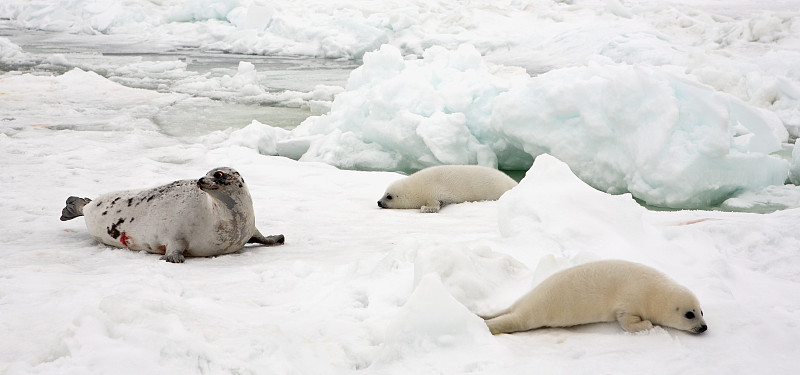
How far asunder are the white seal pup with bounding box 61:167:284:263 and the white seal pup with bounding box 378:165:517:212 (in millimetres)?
1497

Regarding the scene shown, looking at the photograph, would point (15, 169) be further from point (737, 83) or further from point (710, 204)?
point (737, 83)

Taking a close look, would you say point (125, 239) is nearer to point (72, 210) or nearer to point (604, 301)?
point (72, 210)

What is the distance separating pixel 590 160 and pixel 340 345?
4.44m

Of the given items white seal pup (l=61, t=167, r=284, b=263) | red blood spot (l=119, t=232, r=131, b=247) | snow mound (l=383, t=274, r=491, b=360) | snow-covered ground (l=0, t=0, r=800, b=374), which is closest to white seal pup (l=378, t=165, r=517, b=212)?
snow-covered ground (l=0, t=0, r=800, b=374)

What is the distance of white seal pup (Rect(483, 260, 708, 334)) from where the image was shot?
6.72ft

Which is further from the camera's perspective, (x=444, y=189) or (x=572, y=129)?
(x=572, y=129)

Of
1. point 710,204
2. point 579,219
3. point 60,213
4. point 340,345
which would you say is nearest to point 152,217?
point 60,213

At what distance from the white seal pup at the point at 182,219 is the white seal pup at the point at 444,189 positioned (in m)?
1.50

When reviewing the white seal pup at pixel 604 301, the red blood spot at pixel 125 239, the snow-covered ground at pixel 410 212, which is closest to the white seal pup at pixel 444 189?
the snow-covered ground at pixel 410 212

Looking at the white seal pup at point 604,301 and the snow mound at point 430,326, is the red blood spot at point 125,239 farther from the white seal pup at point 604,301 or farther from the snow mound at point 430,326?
the white seal pup at point 604,301

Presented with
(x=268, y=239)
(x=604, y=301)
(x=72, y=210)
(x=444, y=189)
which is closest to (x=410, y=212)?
(x=444, y=189)

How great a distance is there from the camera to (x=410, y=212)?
15.7ft

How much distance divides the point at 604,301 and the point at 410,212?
8.94 ft

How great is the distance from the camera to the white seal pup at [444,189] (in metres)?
4.95
